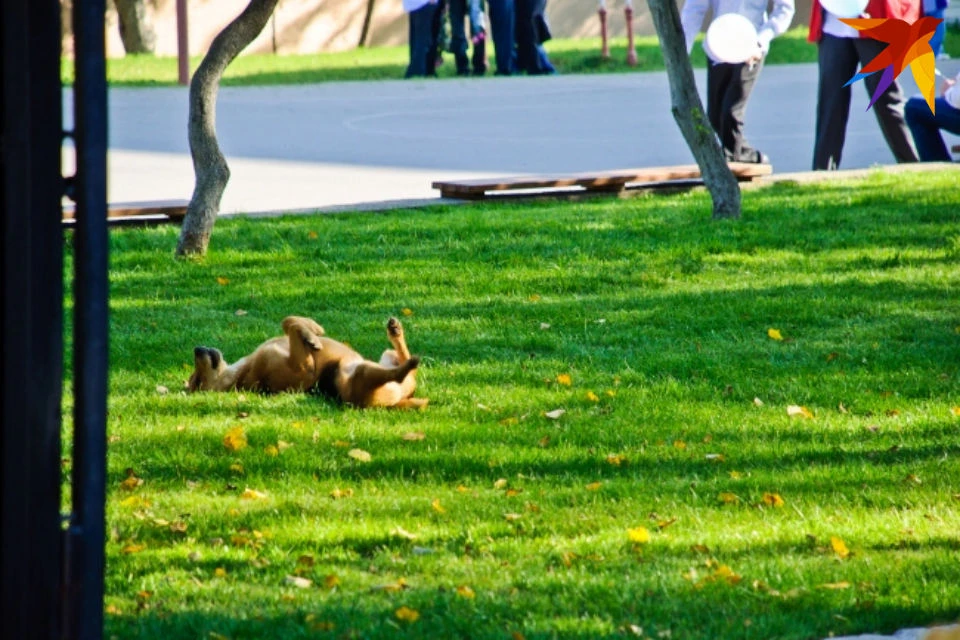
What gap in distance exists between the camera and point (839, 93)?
42.2 ft

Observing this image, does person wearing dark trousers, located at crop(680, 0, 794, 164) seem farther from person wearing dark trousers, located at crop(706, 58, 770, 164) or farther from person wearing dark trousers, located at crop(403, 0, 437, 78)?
person wearing dark trousers, located at crop(403, 0, 437, 78)

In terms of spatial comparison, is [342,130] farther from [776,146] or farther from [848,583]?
[848,583]

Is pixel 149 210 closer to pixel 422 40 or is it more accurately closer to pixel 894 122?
pixel 894 122

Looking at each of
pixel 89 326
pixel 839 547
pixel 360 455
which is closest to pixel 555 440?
pixel 360 455

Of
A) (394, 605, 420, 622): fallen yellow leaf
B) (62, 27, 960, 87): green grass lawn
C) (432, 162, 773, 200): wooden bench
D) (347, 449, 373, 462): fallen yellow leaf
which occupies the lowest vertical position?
(394, 605, 420, 622): fallen yellow leaf

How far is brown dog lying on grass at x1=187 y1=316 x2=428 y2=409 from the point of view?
6.30m

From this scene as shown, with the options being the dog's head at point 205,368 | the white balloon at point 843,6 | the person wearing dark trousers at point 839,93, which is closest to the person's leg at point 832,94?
the person wearing dark trousers at point 839,93

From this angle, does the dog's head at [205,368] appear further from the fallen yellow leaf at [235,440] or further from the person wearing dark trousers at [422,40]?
the person wearing dark trousers at [422,40]

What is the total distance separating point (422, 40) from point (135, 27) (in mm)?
6764

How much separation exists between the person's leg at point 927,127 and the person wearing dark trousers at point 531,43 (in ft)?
38.7

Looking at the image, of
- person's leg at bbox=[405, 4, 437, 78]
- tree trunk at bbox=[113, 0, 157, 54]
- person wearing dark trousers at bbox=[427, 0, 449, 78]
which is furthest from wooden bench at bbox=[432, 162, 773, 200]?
tree trunk at bbox=[113, 0, 157, 54]

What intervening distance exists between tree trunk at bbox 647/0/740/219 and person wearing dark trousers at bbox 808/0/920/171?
240cm

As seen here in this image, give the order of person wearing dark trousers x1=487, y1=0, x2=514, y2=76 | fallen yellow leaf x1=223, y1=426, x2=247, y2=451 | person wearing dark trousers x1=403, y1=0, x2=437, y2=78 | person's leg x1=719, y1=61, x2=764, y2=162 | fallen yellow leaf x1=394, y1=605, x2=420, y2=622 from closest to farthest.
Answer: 1. fallen yellow leaf x1=394, y1=605, x2=420, y2=622
2. fallen yellow leaf x1=223, y1=426, x2=247, y2=451
3. person's leg x1=719, y1=61, x2=764, y2=162
4. person wearing dark trousers x1=403, y1=0, x2=437, y2=78
5. person wearing dark trousers x1=487, y1=0, x2=514, y2=76

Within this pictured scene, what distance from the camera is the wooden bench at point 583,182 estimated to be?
Result: 459 inches
